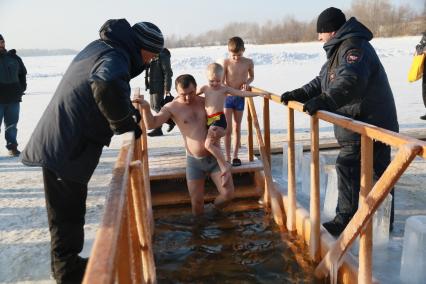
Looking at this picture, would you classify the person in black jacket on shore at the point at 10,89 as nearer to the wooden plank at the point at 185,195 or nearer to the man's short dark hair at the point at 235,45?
the wooden plank at the point at 185,195

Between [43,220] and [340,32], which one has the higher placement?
[340,32]

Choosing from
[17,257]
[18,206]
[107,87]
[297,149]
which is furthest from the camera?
[297,149]

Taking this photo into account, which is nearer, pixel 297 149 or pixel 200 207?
pixel 200 207

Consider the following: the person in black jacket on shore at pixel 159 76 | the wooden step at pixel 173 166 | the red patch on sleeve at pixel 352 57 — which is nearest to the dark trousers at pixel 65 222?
the red patch on sleeve at pixel 352 57

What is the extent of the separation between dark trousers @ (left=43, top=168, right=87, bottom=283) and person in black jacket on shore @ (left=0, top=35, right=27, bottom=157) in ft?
17.0

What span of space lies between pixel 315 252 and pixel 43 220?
2883 millimetres

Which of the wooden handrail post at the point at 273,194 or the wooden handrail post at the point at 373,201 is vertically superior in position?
the wooden handrail post at the point at 373,201

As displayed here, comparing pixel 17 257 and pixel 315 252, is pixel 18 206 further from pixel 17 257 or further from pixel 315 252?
pixel 315 252

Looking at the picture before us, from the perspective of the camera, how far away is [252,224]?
4.76 m

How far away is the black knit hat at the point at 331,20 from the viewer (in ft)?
12.2

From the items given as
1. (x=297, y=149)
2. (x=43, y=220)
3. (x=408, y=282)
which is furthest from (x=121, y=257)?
(x=297, y=149)

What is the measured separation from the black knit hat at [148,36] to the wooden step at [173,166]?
8.39 feet

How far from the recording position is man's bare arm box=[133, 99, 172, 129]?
13.2 feet

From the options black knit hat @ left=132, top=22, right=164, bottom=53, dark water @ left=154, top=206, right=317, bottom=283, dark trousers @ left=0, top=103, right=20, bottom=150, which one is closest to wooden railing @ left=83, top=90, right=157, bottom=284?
black knit hat @ left=132, top=22, right=164, bottom=53
